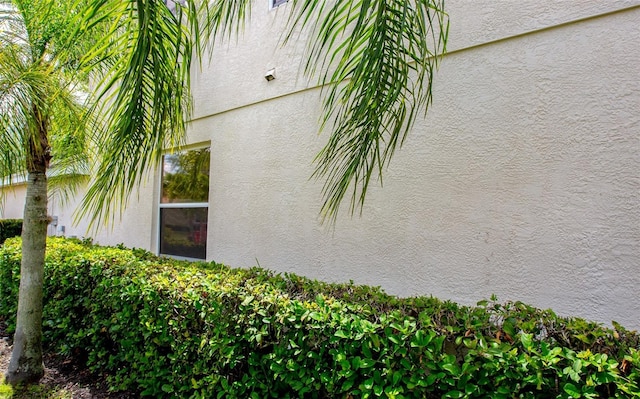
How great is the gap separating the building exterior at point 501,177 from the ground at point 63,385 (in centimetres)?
222

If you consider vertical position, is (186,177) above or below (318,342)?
above

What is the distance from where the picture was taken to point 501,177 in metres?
3.24

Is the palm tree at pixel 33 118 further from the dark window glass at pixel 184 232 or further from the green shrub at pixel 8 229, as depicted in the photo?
the green shrub at pixel 8 229

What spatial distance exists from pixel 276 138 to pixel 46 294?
3.73 meters

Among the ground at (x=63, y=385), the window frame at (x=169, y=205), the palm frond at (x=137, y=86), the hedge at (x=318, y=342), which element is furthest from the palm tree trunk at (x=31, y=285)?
the palm frond at (x=137, y=86)

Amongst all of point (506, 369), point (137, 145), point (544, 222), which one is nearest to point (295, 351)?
point (506, 369)

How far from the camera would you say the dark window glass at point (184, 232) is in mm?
5922

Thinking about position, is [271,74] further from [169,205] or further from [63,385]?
[63,385]

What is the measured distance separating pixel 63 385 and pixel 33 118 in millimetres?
2839

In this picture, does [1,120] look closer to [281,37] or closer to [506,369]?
[281,37]

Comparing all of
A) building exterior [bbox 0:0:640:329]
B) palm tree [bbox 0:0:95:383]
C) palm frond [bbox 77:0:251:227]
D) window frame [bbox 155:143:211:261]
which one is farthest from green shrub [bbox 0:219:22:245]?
palm frond [bbox 77:0:251:227]

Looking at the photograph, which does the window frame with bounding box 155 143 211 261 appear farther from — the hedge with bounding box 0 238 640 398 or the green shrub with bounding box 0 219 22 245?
the green shrub with bounding box 0 219 22 245

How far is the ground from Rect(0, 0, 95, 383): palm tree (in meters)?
0.16

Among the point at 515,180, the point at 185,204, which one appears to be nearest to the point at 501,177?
the point at 515,180
